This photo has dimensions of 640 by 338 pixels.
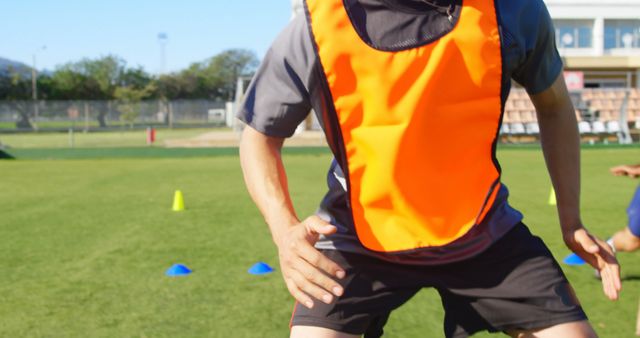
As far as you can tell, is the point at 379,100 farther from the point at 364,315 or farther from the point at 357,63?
the point at 364,315

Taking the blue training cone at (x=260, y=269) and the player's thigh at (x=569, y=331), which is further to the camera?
the blue training cone at (x=260, y=269)

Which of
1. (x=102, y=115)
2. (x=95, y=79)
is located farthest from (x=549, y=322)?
(x=95, y=79)

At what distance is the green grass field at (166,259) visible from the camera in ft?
16.6

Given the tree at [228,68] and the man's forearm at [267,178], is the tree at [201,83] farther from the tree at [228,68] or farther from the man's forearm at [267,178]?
the man's forearm at [267,178]

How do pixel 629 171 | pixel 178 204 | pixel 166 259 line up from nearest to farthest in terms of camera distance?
pixel 629 171
pixel 166 259
pixel 178 204

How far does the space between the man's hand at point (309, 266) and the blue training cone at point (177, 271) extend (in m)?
4.26

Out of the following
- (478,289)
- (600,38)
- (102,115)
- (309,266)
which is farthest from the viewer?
(600,38)

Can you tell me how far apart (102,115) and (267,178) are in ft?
165

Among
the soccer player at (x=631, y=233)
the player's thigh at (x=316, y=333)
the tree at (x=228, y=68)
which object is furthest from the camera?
the tree at (x=228, y=68)

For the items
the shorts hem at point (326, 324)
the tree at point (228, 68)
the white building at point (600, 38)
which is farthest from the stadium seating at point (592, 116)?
the tree at point (228, 68)

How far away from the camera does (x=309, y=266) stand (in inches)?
85.7

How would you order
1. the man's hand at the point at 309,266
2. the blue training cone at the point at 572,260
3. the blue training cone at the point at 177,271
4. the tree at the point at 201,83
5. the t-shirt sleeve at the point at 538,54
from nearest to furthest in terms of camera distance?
the man's hand at the point at 309,266, the t-shirt sleeve at the point at 538,54, the blue training cone at the point at 177,271, the blue training cone at the point at 572,260, the tree at the point at 201,83

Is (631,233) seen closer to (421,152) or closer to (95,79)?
(421,152)

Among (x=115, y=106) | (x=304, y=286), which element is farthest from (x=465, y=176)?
(x=115, y=106)
